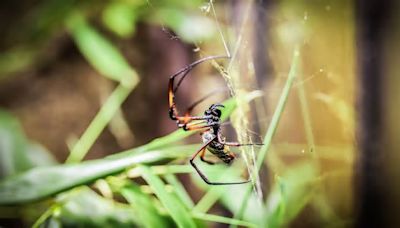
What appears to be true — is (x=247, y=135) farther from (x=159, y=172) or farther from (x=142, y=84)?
(x=142, y=84)

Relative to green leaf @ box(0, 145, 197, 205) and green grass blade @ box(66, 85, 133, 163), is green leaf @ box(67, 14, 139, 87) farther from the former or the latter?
green leaf @ box(0, 145, 197, 205)

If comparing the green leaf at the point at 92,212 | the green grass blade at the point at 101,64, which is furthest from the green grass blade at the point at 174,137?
the green grass blade at the point at 101,64

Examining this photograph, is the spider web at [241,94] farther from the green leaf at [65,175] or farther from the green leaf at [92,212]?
the green leaf at [92,212]

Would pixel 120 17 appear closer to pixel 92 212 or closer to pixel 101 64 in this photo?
pixel 101 64

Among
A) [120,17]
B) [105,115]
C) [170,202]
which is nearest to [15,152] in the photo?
[105,115]

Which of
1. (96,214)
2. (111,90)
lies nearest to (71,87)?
(111,90)

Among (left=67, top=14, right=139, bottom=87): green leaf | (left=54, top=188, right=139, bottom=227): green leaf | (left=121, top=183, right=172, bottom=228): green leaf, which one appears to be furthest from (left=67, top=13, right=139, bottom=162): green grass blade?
(left=121, top=183, right=172, bottom=228): green leaf
